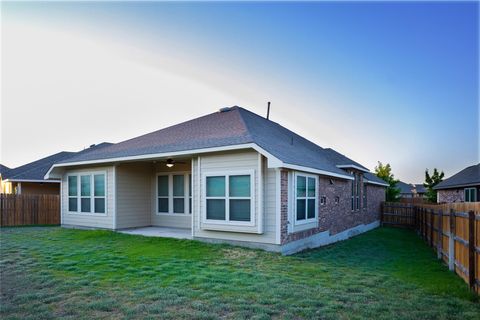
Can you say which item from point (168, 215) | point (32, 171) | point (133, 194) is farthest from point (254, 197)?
point (32, 171)

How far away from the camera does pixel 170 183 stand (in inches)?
545

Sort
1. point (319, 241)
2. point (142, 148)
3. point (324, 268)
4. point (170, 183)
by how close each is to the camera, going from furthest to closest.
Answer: point (170, 183), point (142, 148), point (319, 241), point (324, 268)

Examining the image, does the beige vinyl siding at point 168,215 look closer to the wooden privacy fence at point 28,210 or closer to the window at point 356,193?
the wooden privacy fence at point 28,210

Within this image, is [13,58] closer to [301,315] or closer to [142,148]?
[142,148]

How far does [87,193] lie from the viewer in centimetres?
1378

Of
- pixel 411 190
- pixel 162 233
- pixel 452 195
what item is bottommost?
pixel 411 190

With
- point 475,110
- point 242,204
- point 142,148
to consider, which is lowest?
point 242,204

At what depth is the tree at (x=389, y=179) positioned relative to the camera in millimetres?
27812

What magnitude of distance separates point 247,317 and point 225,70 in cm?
1204

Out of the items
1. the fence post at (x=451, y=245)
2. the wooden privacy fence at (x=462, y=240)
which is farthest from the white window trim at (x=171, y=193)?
the fence post at (x=451, y=245)

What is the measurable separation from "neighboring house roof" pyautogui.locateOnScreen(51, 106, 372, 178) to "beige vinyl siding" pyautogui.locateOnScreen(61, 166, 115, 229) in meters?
0.57

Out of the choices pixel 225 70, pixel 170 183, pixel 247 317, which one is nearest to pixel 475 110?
pixel 225 70

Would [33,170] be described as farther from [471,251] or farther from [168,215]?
[471,251]

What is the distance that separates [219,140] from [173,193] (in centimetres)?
475
